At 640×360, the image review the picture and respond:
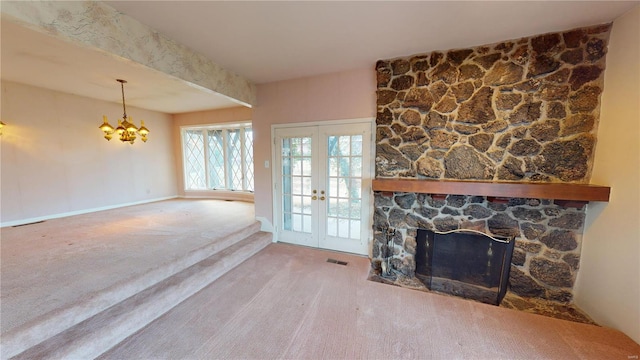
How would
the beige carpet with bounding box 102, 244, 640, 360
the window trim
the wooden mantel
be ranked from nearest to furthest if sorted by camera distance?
1. the beige carpet with bounding box 102, 244, 640, 360
2. the wooden mantel
3. the window trim

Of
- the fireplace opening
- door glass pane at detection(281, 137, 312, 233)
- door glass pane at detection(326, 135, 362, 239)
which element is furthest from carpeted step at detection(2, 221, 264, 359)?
the fireplace opening

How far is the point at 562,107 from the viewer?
2201 mm

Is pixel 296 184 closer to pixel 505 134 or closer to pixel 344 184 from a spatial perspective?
pixel 344 184

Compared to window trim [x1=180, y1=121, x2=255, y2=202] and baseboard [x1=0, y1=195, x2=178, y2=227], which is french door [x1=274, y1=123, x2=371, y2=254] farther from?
baseboard [x1=0, y1=195, x2=178, y2=227]

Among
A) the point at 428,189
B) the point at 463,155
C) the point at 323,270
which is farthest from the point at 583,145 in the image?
the point at 323,270

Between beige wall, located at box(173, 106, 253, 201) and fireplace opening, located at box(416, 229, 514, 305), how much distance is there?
4.59 meters

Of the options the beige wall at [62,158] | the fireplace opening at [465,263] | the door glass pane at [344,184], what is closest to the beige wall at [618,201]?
the fireplace opening at [465,263]

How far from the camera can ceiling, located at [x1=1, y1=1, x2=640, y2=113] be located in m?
1.80

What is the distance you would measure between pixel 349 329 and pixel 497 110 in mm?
2735

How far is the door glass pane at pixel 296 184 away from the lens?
11.3 ft

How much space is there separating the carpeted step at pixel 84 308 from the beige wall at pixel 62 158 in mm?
4056

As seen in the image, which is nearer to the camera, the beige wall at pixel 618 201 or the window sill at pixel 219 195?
the beige wall at pixel 618 201

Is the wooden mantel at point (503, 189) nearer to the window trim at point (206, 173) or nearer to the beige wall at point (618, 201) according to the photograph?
the beige wall at point (618, 201)

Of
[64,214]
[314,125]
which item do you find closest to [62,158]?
[64,214]
